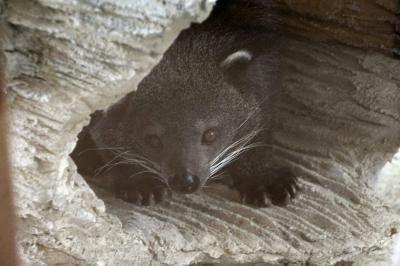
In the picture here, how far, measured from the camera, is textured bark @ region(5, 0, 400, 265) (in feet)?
6.17

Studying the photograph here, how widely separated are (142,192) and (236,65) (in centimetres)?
72

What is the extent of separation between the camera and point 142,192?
2.92m

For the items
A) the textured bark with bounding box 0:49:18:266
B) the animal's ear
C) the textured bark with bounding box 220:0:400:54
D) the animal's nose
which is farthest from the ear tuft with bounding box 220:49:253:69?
the textured bark with bounding box 0:49:18:266

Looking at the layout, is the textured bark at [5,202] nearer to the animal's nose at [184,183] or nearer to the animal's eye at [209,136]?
the animal's nose at [184,183]

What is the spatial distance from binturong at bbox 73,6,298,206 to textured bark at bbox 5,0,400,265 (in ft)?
0.27

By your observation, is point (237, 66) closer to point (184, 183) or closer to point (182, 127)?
point (182, 127)

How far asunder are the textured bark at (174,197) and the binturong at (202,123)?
0.27 ft

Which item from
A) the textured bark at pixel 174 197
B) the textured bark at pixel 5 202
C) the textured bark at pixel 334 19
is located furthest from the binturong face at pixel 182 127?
the textured bark at pixel 5 202

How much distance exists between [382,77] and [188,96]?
80 cm

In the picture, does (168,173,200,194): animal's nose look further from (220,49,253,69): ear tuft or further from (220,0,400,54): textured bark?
(220,0,400,54): textured bark

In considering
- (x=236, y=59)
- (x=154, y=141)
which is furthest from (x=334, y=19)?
(x=154, y=141)

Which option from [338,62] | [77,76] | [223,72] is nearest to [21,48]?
[77,76]

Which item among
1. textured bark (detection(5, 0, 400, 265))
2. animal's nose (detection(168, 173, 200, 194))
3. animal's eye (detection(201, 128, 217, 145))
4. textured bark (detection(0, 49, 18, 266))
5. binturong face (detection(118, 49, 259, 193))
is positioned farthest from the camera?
animal's eye (detection(201, 128, 217, 145))

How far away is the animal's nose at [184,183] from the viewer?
286 cm
